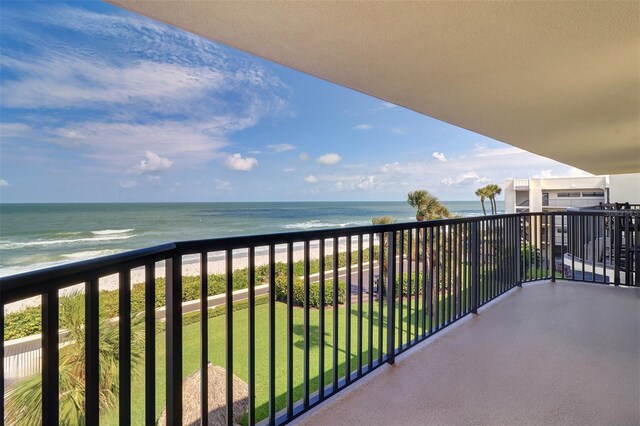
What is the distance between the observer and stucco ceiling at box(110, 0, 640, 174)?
1.50 meters

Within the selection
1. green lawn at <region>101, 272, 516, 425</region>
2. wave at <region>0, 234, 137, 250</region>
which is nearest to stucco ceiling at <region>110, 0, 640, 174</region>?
green lawn at <region>101, 272, 516, 425</region>

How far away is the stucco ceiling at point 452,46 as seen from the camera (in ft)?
4.93

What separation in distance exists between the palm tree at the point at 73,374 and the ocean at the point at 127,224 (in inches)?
498

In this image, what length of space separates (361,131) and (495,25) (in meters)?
33.0

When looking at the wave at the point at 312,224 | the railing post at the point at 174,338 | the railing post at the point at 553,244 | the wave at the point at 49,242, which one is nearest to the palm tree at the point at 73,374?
the railing post at the point at 174,338

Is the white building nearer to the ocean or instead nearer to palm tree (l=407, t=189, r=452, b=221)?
the ocean

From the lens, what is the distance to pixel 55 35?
2264 centimetres

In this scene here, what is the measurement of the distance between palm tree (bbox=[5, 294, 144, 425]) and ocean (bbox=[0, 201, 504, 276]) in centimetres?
Answer: 1264

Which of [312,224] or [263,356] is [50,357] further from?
[312,224]

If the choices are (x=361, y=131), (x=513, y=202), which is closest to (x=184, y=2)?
(x=513, y=202)

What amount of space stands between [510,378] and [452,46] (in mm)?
1954

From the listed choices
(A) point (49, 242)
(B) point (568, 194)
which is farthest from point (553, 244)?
(B) point (568, 194)

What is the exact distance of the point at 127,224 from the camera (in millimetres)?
24797

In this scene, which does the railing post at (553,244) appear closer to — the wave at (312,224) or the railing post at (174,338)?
the railing post at (174,338)
